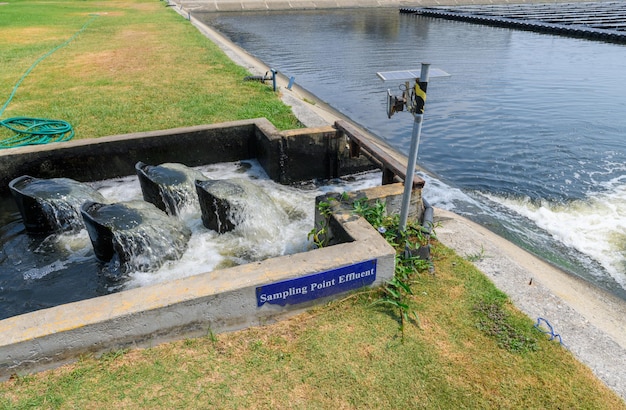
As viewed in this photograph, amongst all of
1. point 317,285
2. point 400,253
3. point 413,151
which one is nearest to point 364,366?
point 317,285

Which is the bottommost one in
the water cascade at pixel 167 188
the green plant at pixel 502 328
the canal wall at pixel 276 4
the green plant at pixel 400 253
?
the canal wall at pixel 276 4

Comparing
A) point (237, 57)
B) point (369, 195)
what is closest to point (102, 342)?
point (369, 195)

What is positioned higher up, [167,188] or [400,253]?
[400,253]

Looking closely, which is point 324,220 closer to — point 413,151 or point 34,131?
point 413,151

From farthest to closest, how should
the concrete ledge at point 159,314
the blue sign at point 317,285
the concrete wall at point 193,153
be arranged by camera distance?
1. the concrete wall at point 193,153
2. the blue sign at point 317,285
3. the concrete ledge at point 159,314

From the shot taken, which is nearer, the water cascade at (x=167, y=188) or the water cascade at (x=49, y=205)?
the water cascade at (x=49, y=205)

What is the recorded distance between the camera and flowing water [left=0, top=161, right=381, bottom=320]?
578cm

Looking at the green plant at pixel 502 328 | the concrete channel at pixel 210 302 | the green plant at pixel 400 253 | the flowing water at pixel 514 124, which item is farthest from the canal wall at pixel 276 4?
the green plant at pixel 502 328

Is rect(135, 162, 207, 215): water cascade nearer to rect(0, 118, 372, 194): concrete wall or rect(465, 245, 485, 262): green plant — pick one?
rect(0, 118, 372, 194): concrete wall

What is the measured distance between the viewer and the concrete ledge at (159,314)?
3.73 meters

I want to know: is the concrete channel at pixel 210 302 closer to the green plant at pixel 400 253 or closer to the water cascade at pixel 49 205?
the green plant at pixel 400 253

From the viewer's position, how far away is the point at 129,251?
6.05 m

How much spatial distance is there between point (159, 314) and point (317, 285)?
1.48 metres

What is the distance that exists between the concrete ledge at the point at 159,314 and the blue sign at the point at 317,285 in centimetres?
5
